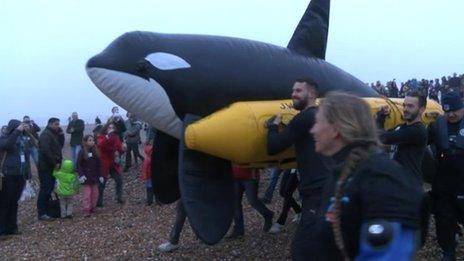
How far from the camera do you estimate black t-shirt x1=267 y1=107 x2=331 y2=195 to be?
14.5 ft

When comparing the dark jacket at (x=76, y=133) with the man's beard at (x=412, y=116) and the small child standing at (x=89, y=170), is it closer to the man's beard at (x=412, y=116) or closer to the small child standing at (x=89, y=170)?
the small child standing at (x=89, y=170)

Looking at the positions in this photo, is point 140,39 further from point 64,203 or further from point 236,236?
point 64,203

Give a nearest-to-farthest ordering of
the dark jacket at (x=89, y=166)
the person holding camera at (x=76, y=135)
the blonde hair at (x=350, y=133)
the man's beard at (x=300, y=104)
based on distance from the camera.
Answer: the blonde hair at (x=350, y=133) < the man's beard at (x=300, y=104) < the dark jacket at (x=89, y=166) < the person holding camera at (x=76, y=135)

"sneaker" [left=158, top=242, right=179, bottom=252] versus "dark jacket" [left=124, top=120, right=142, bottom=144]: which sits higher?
"sneaker" [left=158, top=242, right=179, bottom=252]

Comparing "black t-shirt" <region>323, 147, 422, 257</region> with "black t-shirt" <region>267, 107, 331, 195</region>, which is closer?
"black t-shirt" <region>323, 147, 422, 257</region>

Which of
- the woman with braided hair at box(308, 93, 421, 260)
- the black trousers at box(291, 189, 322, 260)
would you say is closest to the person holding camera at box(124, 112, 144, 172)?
the black trousers at box(291, 189, 322, 260)

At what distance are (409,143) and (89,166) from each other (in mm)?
6694

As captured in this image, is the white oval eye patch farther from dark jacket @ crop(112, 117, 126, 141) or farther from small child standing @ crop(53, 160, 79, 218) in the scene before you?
dark jacket @ crop(112, 117, 126, 141)

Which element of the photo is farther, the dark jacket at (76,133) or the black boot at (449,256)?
the dark jacket at (76,133)

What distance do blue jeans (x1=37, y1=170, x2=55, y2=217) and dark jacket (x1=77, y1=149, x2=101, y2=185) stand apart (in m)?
0.52

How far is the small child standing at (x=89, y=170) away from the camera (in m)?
10.8

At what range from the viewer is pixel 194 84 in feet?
16.4

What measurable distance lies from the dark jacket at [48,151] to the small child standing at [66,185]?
177 millimetres

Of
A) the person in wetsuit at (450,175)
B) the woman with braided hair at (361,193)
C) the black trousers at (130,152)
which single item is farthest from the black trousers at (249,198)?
the black trousers at (130,152)
